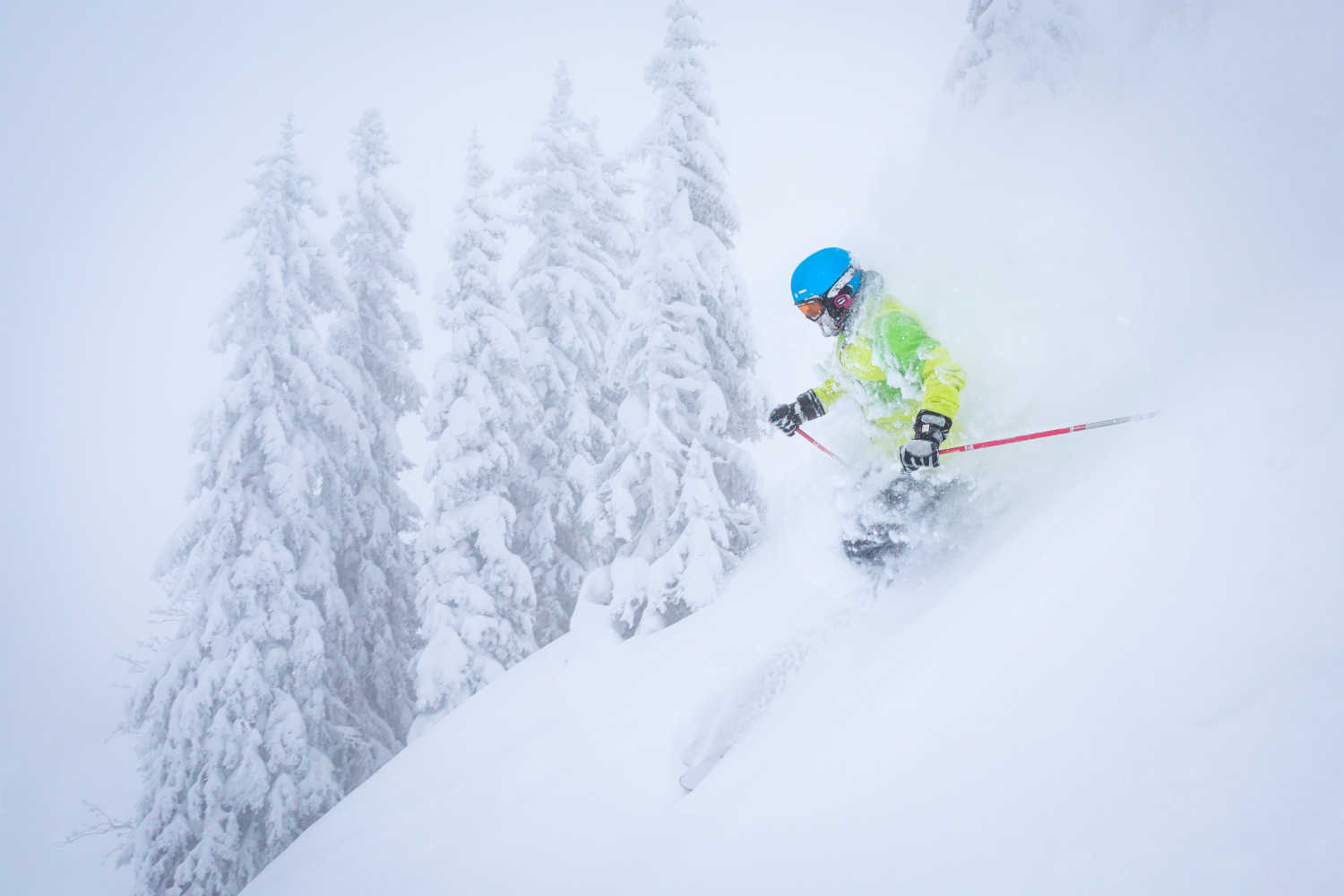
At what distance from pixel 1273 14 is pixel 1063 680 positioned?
7.26m

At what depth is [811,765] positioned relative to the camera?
11.1 ft

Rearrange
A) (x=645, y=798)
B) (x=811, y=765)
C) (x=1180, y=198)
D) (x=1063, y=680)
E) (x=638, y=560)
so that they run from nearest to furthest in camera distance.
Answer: (x=1063, y=680), (x=811, y=765), (x=645, y=798), (x=1180, y=198), (x=638, y=560)

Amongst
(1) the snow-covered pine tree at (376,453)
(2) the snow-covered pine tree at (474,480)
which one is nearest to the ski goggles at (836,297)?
(2) the snow-covered pine tree at (474,480)

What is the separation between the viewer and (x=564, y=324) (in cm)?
1589

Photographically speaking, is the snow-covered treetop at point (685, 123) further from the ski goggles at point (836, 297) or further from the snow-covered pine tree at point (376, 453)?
the snow-covered pine tree at point (376, 453)

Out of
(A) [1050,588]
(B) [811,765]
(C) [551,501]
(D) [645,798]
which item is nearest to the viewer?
(A) [1050,588]

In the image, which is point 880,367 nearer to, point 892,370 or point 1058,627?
point 892,370

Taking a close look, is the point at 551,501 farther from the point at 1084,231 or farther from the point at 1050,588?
the point at 1050,588

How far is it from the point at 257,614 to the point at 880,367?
12724mm

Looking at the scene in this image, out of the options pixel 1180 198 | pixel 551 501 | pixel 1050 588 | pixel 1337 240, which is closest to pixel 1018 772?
pixel 1050 588

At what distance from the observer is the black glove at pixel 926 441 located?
4.12 metres

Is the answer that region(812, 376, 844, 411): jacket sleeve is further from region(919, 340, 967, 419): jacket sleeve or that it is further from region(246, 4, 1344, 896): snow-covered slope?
region(919, 340, 967, 419): jacket sleeve

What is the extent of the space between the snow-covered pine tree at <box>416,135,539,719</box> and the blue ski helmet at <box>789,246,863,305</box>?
981 centimetres

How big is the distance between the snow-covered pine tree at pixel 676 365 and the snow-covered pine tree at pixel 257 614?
20.8 feet
